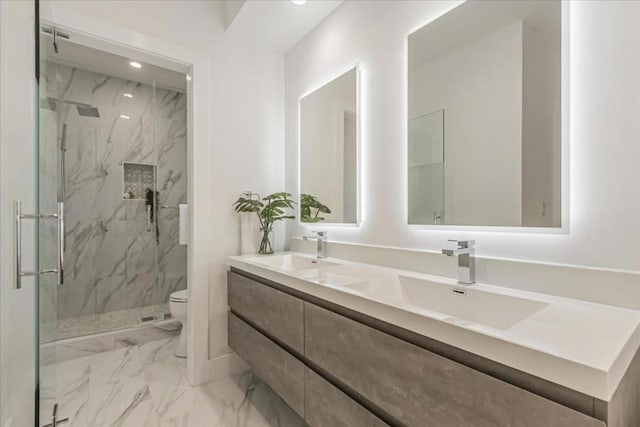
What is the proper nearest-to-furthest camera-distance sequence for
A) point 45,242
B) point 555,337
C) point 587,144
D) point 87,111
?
1. point 555,337
2. point 587,144
3. point 45,242
4. point 87,111

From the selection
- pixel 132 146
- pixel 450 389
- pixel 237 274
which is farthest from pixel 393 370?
pixel 132 146

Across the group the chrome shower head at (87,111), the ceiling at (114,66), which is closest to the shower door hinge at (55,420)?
the ceiling at (114,66)

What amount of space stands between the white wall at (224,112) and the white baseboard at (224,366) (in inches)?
1.6

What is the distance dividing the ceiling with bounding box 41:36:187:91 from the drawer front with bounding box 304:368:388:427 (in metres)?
2.86

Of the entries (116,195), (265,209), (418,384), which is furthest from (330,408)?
(116,195)

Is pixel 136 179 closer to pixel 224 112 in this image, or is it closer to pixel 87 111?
pixel 87 111

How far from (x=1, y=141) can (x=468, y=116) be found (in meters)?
1.68

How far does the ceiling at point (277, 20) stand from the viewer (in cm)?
192

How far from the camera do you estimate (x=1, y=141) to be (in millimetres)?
979

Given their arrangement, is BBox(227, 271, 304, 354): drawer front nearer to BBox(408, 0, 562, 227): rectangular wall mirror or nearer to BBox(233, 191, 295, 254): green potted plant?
BBox(233, 191, 295, 254): green potted plant

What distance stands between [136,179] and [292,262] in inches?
94.0

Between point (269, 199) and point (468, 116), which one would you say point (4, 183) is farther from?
point (468, 116)

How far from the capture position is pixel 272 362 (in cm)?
151

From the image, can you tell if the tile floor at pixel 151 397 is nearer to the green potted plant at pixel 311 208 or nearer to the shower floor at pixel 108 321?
the shower floor at pixel 108 321
